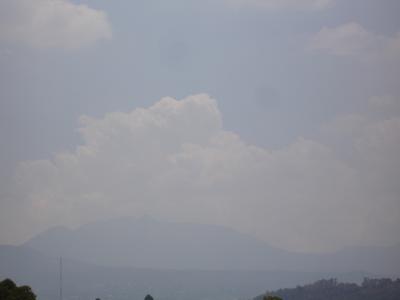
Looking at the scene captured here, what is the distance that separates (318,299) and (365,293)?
1467 cm

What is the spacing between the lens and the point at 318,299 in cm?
19388

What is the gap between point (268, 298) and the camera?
54500 millimetres

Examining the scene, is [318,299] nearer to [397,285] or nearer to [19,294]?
[397,285]

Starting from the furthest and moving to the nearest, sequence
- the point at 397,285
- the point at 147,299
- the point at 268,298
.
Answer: the point at 397,285 → the point at 147,299 → the point at 268,298

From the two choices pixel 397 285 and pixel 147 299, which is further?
pixel 397 285

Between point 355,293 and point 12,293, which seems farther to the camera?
point 355,293

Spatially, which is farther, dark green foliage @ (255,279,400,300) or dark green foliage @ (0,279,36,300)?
dark green foliage @ (255,279,400,300)

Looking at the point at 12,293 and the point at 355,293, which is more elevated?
the point at 355,293

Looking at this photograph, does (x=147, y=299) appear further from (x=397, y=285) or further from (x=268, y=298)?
(x=397, y=285)

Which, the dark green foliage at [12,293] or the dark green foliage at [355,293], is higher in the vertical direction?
the dark green foliage at [355,293]

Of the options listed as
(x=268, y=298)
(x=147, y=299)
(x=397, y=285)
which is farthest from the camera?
(x=397, y=285)

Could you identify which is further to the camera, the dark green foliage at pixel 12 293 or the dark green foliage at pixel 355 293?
the dark green foliage at pixel 355 293

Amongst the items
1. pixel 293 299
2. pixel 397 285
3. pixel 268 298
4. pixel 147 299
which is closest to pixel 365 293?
pixel 397 285

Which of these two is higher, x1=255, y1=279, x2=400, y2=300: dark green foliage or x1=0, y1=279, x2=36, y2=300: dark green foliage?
x1=255, y1=279, x2=400, y2=300: dark green foliage
